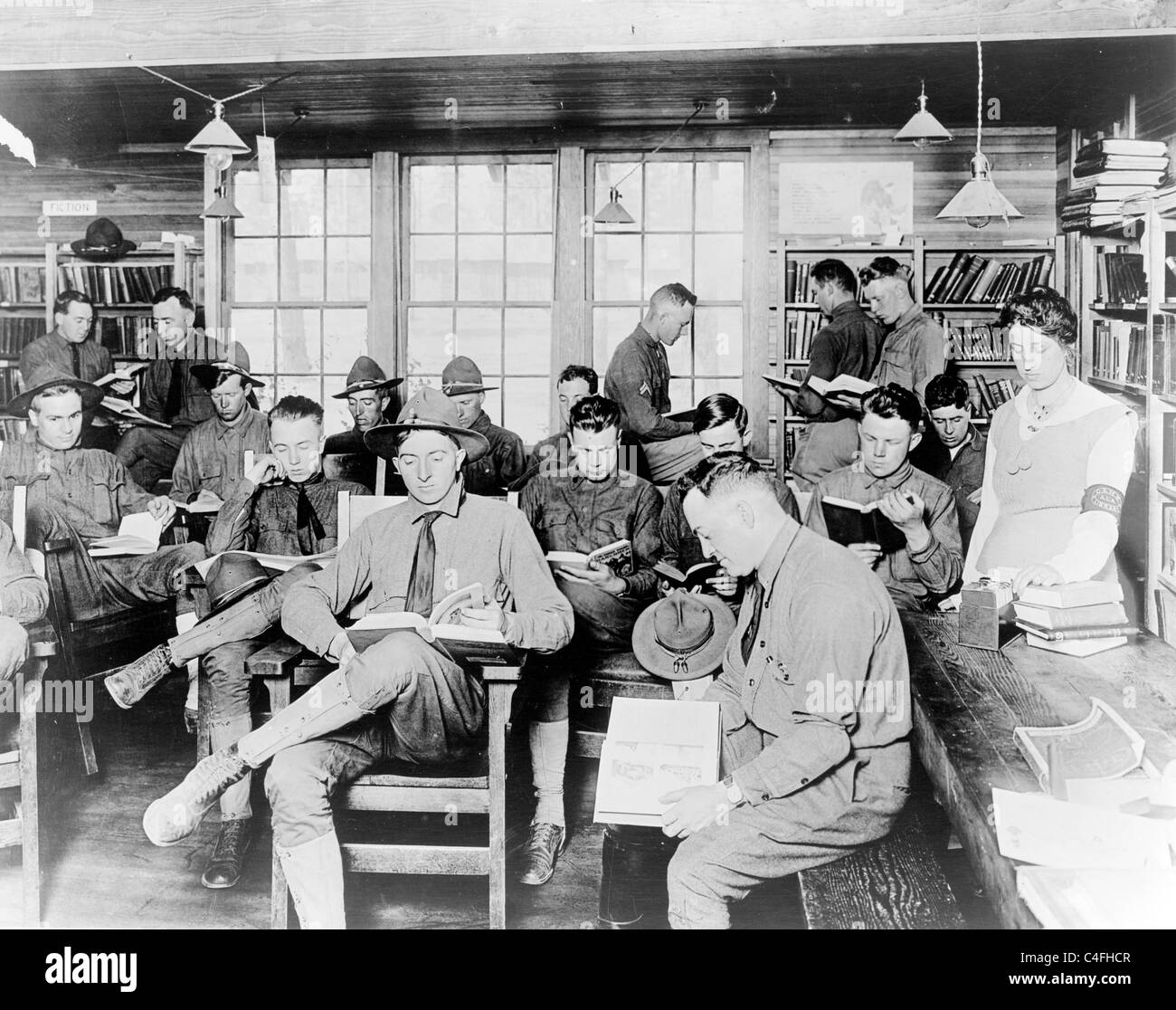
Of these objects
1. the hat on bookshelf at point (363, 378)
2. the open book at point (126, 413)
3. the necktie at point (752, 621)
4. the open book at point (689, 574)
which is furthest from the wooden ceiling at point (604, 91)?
the necktie at point (752, 621)

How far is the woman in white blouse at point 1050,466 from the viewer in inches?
116

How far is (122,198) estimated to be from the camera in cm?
546

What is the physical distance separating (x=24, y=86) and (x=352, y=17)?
1.17m

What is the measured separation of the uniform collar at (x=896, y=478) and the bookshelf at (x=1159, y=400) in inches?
28.8

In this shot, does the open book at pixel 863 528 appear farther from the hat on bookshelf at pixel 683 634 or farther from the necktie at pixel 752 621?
the necktie at pixel 752 621

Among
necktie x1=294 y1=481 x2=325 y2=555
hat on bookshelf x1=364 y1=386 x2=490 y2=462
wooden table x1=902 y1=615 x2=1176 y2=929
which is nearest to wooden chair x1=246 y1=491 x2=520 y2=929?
necktie x1=294 y1=481 x2=325 y2=555

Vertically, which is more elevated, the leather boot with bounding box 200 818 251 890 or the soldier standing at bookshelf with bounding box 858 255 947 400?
the soldier standing at bookshelf with bounding box 858 255 947 400

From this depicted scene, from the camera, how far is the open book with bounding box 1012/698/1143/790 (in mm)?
2070

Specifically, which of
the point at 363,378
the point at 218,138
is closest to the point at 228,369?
the point at 363,378

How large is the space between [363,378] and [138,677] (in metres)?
1.38

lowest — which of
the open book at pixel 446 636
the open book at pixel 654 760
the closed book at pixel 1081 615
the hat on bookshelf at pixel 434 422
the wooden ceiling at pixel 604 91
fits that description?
the open book at pixel 654 760

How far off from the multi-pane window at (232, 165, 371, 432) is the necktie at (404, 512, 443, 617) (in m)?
0.94

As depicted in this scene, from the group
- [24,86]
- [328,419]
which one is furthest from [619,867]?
[24,86]

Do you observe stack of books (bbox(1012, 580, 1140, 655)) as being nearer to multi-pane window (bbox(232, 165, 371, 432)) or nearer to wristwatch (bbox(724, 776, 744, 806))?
wristwatch (bbox(724, 776, 744, 806))
